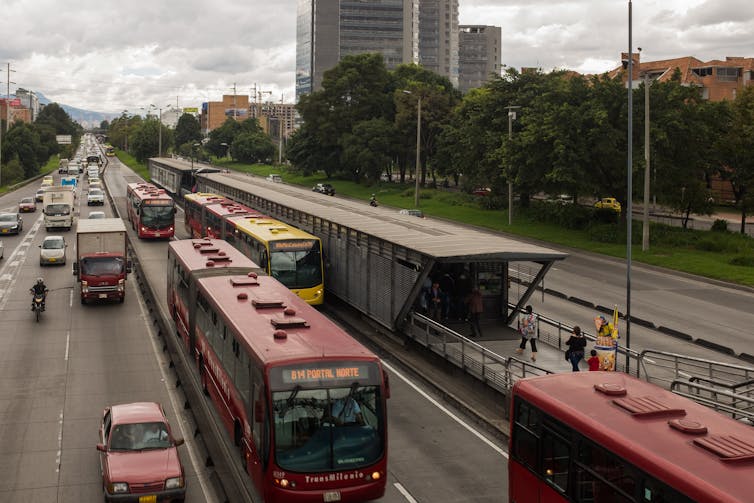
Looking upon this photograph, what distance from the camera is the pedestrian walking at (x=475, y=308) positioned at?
77.3ft

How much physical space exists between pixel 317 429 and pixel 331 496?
109cm

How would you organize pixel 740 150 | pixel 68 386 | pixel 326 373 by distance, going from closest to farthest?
pixel 326 373, pixel 68 386, pixel 740 150

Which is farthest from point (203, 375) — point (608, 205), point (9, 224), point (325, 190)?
point (325, 190)

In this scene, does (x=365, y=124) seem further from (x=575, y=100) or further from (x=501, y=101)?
(x=575, y=100)

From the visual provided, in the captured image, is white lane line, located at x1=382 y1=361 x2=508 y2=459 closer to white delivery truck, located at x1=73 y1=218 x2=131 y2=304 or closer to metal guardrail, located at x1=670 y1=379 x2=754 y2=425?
metal guardrail, located at x1=670 y1=379 x2=754 y2=425

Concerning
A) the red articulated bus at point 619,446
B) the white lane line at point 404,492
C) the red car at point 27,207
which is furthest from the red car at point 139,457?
the red car at point 27,207

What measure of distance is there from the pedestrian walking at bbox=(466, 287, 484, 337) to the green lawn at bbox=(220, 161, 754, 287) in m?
20.8

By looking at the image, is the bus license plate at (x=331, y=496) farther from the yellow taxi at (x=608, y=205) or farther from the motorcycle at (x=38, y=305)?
the yellow taxi at (x=608, y=205)

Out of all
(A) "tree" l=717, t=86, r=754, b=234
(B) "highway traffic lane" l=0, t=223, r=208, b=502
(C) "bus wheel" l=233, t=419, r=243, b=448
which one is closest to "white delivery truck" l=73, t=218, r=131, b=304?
(B) "highway traffic lane" l=0, t=223, r=208, b=502

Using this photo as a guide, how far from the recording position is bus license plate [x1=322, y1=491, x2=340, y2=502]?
12930 millimetres

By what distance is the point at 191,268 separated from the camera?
23875mm

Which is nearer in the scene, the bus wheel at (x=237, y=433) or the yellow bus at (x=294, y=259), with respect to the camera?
the bus wheel at (x=237, y=433)

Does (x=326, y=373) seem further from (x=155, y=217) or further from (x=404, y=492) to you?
(x=155, y=217)

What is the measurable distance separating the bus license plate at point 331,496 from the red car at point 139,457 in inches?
111
